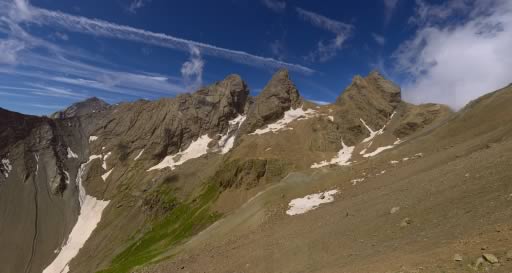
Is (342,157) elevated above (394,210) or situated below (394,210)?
above

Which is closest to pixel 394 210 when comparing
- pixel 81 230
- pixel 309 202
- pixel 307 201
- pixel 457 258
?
pixel 457 258

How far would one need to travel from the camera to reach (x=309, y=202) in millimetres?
53781

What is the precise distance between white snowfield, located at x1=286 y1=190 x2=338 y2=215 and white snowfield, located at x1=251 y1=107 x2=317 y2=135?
96499 mm

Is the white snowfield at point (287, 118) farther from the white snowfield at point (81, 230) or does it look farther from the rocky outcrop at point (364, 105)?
the white snowfield at point (81, 230)

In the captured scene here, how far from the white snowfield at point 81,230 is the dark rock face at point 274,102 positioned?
3258 inches

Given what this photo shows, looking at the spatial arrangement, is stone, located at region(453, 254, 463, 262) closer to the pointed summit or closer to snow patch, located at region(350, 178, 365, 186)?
snow patch, located at region(350, 178, 365, 186)

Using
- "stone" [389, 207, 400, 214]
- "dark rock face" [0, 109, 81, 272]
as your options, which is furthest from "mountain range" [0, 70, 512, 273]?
"dark rock face" [0, 109, 81, 272]

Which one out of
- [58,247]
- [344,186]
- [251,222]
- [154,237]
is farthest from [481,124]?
[58,247]

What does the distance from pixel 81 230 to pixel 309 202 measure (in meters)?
150

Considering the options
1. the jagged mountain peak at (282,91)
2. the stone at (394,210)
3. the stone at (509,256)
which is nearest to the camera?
the stone at (509,256)

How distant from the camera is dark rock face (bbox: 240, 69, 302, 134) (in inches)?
6811

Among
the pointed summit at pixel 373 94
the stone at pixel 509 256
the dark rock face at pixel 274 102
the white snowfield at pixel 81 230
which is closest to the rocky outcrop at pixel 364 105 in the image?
the pointed summit at pixel 373 94

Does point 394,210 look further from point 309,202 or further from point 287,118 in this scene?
point 287,118

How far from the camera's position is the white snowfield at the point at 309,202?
5138cm
